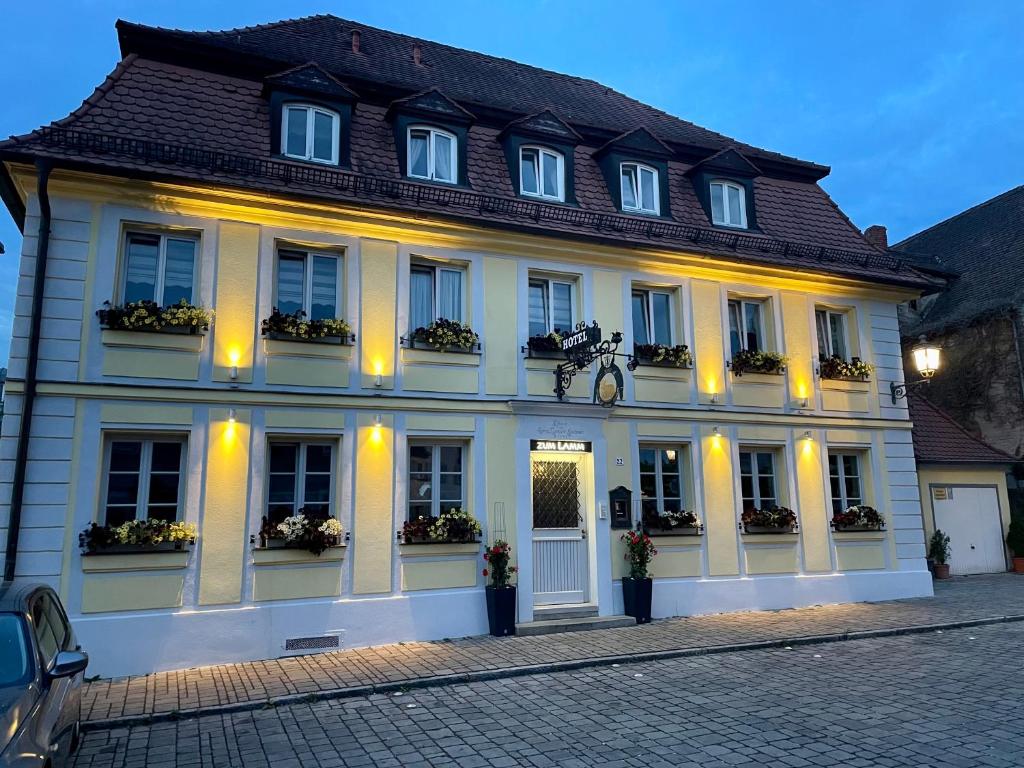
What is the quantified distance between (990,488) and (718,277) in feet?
33.8

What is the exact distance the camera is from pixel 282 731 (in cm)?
656

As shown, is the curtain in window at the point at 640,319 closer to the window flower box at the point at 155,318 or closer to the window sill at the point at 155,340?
the window flower box at the point at 155,318

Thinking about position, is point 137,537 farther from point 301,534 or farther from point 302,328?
point 302,328

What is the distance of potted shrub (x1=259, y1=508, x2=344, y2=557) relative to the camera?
9.54 m

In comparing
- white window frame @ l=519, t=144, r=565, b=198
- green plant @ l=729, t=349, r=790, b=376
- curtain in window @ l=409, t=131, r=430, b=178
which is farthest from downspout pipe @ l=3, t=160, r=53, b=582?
green plant @ l=729, t=349, r=790, b=376

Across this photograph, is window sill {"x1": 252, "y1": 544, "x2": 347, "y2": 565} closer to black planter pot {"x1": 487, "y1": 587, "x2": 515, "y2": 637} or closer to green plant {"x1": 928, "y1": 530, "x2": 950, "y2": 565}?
black planter pot {"x1": 487, "y1": 587, "x2": 515, "y2": 637}

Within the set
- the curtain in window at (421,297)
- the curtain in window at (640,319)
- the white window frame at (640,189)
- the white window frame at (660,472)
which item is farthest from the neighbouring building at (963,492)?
the curtain in window at (421,297)

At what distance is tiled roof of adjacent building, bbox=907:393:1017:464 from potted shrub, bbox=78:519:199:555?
15294 mm

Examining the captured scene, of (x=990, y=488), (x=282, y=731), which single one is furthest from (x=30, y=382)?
(x=990, y=488)

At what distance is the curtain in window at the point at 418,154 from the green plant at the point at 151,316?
410cm

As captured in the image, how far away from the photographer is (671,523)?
39.2 feet

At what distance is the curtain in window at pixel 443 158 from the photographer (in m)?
11.9

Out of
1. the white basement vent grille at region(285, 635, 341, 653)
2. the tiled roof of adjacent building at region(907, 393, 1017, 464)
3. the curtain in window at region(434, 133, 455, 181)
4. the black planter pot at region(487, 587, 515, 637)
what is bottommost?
the white basement vent grille at region(285, 635, 341, 653)

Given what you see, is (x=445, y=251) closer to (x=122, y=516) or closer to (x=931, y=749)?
(x=122, y=516)
